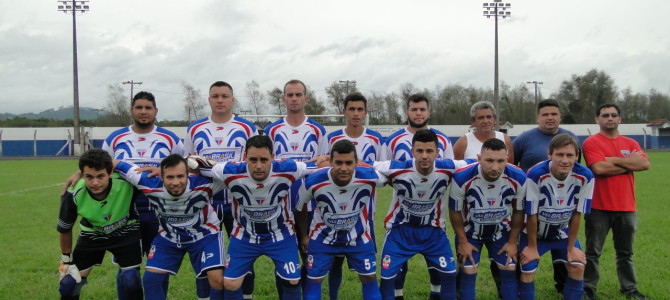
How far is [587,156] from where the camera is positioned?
14.6 feet

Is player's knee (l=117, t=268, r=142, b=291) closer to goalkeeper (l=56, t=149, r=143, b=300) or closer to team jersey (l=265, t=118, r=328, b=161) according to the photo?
goalkeeper (l=56, t=149, r=143, b=300)

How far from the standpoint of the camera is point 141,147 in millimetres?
4180

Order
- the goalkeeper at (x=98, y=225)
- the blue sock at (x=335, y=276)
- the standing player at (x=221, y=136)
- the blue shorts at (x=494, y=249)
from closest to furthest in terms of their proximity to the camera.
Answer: the goalkeeper at (x=98, y=225) < the blue shorts at (x=494, y=249) < the blue sock at (x=335, y=276) < the standing player at (x=221, y=136)

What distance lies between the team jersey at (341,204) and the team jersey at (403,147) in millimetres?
567

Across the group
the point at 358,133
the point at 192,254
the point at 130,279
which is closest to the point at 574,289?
the point at 358,133

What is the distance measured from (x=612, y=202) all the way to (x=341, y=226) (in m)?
2.58

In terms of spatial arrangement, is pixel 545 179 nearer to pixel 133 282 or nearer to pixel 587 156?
pixel 587 156

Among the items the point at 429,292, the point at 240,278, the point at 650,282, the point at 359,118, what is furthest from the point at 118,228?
the point at 650,282

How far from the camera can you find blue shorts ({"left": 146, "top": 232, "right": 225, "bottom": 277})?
379 centimetres

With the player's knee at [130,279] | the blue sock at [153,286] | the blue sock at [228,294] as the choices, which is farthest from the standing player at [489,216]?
the player's knee at [130,279]

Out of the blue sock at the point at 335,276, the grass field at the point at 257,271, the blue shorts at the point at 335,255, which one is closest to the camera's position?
the blue shorts at the point at 335,255

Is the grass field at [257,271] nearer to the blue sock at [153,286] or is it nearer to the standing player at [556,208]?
the standing player at [556,208]

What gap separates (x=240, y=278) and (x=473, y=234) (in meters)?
1.97

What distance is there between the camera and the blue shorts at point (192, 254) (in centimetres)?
379
